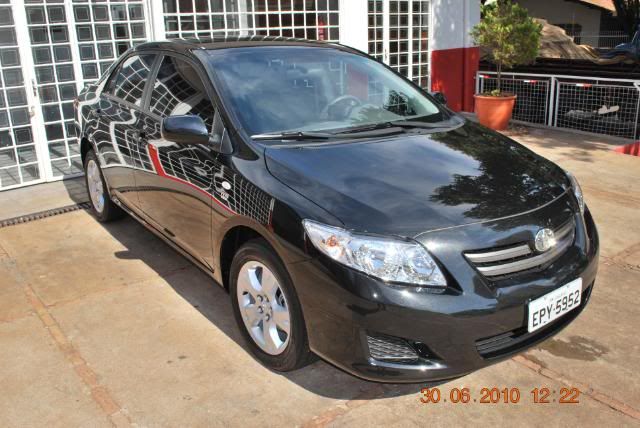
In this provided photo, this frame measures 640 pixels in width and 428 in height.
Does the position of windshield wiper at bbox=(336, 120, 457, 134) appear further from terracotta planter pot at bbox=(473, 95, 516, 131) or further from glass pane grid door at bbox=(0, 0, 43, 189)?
terracotta planter pot at bbox=(473, 95, 516, 131)

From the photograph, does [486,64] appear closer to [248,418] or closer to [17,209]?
[17,209]

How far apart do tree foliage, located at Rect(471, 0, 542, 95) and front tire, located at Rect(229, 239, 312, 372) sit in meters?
7.38

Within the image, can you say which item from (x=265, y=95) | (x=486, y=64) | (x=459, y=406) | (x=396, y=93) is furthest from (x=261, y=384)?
(x=486, y=64)

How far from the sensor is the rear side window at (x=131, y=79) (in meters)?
4.50

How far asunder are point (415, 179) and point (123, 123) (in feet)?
8.28

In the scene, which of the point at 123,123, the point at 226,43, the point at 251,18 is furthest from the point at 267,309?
the point at 251,18

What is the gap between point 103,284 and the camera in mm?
4406

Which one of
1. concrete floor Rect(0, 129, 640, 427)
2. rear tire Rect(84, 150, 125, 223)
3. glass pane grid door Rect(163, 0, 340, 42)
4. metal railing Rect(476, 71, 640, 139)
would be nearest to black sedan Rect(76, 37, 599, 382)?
concrete floor Rect(0, 129, 640, 427)

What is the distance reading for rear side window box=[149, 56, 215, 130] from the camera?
3.68 meters

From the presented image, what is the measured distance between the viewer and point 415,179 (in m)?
3.06

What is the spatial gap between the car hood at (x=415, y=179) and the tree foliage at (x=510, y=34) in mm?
6227

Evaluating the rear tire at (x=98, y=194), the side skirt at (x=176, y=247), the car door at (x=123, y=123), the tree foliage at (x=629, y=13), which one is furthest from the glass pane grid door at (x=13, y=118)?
the tree foliage at (x=629, y=13)
